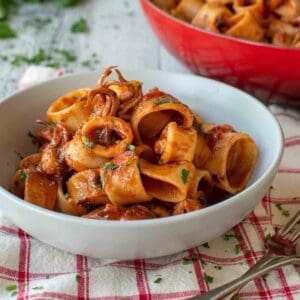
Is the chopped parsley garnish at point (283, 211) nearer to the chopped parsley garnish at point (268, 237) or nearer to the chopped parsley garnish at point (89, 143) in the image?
the chopped parsley garnish at point (268, 237)

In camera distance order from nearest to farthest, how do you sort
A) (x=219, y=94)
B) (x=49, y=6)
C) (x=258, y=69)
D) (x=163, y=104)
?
(x=163, y=104) → (x=219, y=94) → (x=258, y=69) → (x=49, y=6)

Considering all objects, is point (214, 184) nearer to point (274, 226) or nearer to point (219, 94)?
point (274, 226)

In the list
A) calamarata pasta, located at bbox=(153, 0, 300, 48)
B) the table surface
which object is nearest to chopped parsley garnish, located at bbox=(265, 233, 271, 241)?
calamarata pasta, located at bbox=(153, 0, 300, 48)

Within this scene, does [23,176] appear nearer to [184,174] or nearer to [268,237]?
[184,174]

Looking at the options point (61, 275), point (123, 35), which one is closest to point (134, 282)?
point (61, 275)

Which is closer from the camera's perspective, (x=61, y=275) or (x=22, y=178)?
(x=61, y=275)

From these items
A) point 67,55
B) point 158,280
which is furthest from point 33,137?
point 67,55

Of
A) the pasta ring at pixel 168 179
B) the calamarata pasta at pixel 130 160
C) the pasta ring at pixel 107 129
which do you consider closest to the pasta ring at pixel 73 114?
the calamarata pasta at pixel 130 160
